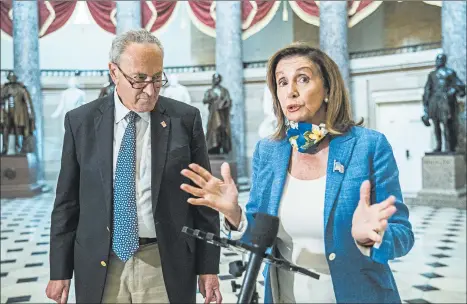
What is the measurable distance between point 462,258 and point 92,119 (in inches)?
211

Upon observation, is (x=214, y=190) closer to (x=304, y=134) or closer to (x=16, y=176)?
(x=304, y=134)

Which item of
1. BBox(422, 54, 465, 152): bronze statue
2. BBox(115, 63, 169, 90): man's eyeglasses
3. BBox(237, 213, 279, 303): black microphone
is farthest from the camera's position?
BBox(422, 54, 465, 152): bronze statue

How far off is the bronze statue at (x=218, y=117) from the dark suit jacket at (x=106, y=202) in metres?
10.9

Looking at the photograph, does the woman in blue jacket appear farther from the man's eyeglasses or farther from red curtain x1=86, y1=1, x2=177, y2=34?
red curtain x1=86, y1=1, x2=177, y2=34

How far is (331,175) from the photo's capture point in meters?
1.27

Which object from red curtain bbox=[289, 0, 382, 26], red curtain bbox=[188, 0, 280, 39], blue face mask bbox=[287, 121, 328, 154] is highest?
red curtain bbox=[188, 0, 280, 39]

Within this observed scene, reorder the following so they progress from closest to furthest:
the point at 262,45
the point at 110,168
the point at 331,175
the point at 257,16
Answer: the point at 331,175, the point at 110,168, the point at 257,16, the point at 262,45

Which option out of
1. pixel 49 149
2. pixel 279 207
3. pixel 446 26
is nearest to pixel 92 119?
pixel 279 207

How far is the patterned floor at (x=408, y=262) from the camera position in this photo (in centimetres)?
451

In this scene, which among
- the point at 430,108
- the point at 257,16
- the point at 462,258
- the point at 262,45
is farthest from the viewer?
the point at 262,45

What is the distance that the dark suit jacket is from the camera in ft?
5.83

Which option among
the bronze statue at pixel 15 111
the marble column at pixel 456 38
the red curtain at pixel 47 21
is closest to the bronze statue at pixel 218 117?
the bronze statue at pixel 15 111

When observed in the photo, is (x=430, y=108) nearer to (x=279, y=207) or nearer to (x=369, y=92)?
(x=369, y=92)

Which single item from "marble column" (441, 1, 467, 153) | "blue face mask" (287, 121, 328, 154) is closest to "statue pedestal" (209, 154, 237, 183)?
"marble column" (441, 1, 467, 153)
